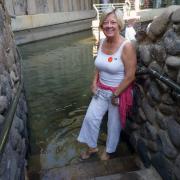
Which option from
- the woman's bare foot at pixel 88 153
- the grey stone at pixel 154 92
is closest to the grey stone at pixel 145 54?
the grey stone at pixel 154 92

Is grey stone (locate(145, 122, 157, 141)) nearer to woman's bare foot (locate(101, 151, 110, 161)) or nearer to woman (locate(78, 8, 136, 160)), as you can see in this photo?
woman (locate(78, 8, 136, 160))

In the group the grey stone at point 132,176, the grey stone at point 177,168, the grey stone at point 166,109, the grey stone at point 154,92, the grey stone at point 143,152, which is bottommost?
the grey stone at point 132,176

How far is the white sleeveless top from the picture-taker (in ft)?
9.84

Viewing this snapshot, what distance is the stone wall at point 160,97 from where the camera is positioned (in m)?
2.46

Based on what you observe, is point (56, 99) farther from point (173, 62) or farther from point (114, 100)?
point (173, 62)

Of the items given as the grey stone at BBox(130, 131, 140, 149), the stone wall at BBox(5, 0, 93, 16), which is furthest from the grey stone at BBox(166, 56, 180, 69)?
the stone wall at BBox(5, 0, 93, 16)

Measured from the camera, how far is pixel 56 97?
6664 mm

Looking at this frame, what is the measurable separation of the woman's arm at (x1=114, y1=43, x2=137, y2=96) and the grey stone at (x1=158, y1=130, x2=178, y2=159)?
0.61 meters

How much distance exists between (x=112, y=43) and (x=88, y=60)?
7353 mm

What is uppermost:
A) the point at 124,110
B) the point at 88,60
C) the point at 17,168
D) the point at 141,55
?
the point at 141,55

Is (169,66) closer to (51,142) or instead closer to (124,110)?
(124,110)

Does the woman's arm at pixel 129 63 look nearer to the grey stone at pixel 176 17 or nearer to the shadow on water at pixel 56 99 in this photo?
the grey stone at pixel 176 17

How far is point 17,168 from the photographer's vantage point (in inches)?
110

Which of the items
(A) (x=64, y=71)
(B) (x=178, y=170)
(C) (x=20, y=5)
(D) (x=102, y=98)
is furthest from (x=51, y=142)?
(C) (x=20, y=5)
